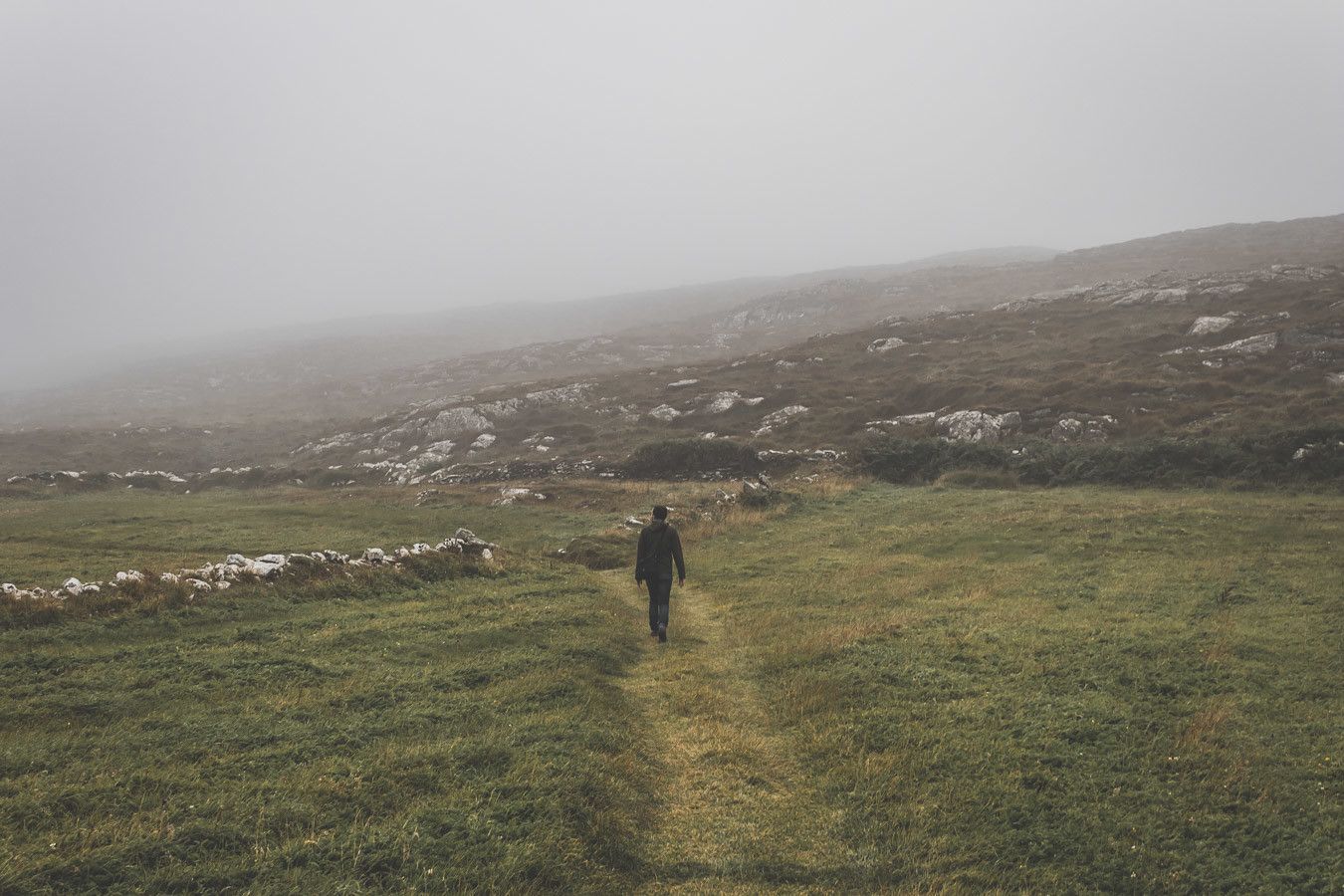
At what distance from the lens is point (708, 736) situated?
11.1 meters

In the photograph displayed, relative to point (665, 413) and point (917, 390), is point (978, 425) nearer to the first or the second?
point (917, 390)

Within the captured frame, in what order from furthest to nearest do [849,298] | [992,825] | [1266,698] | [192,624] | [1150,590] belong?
[849,298] < [1150,590] < [192,624] < [1266,698] < [992,825]

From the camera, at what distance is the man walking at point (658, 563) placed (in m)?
16.2

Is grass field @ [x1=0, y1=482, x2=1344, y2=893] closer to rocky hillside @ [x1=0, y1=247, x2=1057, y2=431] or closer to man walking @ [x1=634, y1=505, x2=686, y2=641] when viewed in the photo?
man walking @ [x1=634, y1=505, x2=686, y2=641]

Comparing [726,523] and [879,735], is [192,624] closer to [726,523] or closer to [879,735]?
[879,735]

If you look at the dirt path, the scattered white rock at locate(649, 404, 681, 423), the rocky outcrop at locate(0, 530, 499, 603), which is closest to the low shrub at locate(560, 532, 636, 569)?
the rocky outcrop at locate(0, 530, 499, 603)

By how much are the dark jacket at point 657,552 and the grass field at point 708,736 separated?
183 centimetres

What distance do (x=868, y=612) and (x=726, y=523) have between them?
14.0m

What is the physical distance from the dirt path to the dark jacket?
2570 mm

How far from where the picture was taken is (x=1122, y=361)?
5709 cm

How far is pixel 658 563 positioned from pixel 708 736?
5.56 m

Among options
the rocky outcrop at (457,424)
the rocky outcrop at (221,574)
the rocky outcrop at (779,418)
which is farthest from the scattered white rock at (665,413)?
the rocky outcrop at (221,574)

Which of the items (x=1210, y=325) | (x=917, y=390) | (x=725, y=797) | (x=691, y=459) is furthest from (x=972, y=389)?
(x=725, y=797)

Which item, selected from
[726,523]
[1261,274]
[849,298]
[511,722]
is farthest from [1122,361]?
[849,298]
